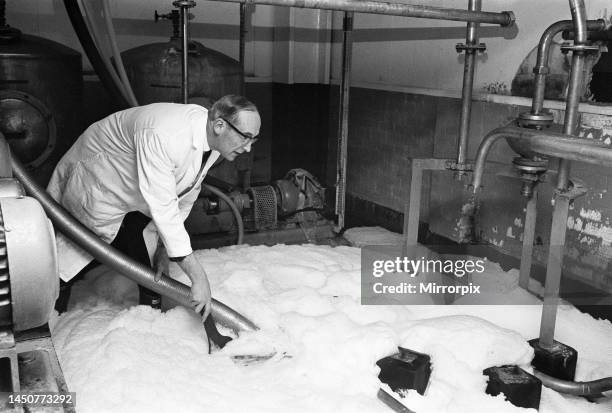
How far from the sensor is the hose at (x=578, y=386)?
2141 mm

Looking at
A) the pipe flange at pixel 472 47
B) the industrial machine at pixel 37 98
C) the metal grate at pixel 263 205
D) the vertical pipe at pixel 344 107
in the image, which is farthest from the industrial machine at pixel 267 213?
the pipe flange at pixel 472 47

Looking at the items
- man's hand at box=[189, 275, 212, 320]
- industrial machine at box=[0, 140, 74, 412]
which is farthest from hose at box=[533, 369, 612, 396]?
industrial machine at box=[0, 140, 74, 412]

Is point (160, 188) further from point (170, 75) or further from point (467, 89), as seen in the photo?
point (467, 89)

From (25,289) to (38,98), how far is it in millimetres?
2062

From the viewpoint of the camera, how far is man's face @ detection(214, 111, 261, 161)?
2012 mm

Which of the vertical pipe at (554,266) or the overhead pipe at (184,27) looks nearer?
the vertical pipe at (554,266)

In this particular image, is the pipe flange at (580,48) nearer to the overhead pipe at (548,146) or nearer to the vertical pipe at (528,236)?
the overhead pipe at (548,146)

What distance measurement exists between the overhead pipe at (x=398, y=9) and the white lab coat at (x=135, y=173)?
0.59 meters

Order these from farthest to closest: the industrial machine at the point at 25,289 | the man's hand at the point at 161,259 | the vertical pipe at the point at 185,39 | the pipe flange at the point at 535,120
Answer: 1. the vertical pipe at the point at 185,39
2. the man's hand at the point at 161,259
3. the pipe flange at the point at 535,120
4. the industrial machine at the point at 25,289

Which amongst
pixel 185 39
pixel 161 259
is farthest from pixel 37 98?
pixel 161 259

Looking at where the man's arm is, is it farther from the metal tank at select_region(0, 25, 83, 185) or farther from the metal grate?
the metal grate

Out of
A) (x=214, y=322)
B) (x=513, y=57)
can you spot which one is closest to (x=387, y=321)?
(x=214, y=322)

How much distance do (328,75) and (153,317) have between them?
3.10m

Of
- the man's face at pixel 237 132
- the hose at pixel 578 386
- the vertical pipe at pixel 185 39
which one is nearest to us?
the man's face at pixel 237 132
